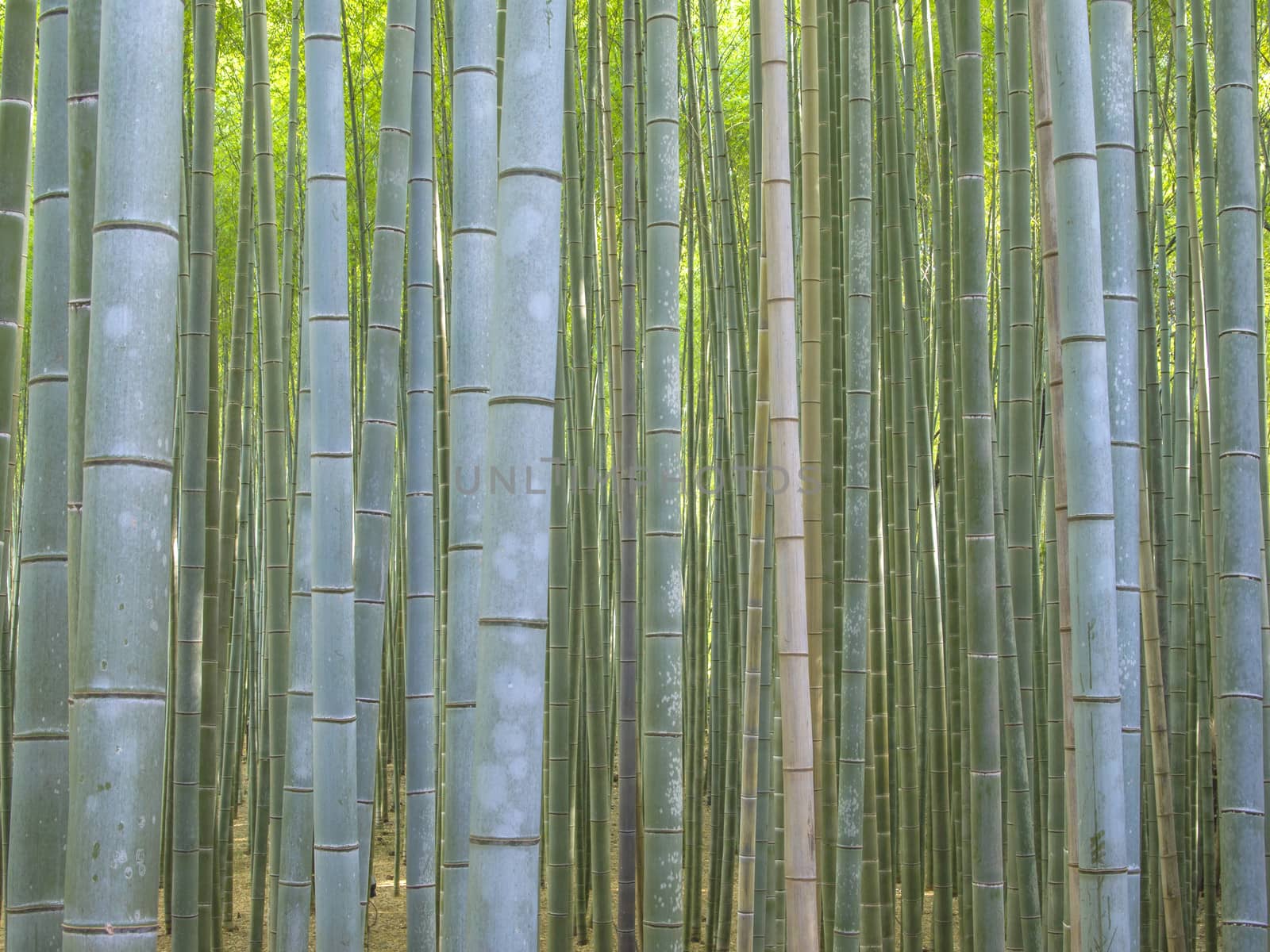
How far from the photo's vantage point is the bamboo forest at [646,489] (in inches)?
41.7

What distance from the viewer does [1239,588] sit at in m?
1.73

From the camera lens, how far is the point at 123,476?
3.20 ft

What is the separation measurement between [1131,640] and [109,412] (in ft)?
3.69

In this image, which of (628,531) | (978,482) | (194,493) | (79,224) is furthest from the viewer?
(628,531)

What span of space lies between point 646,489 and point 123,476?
1.02m

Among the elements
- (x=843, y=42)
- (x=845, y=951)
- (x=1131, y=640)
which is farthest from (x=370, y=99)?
(x=1131, y=640)

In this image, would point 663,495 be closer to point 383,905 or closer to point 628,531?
point 628,531

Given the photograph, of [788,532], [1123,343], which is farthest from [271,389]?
[1123,343]

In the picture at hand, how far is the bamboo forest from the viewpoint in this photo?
106 cm

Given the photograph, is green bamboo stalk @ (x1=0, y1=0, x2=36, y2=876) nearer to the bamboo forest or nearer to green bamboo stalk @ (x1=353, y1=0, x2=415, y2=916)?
the bamboo forest

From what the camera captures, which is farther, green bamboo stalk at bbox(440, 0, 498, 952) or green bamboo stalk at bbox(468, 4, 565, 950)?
green bamboo stalk at bbox(440, 0, 498, 952)

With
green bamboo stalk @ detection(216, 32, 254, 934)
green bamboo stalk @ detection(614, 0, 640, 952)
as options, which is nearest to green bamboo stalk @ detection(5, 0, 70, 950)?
green bamboo stalk @ detection(614, 0, 640, 952)

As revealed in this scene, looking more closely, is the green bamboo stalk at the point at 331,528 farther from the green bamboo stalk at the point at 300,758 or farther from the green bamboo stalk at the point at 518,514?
the green bamboo stalk at the point at 518,514

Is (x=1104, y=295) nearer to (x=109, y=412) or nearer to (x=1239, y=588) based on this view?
(x=1239, y=588)
